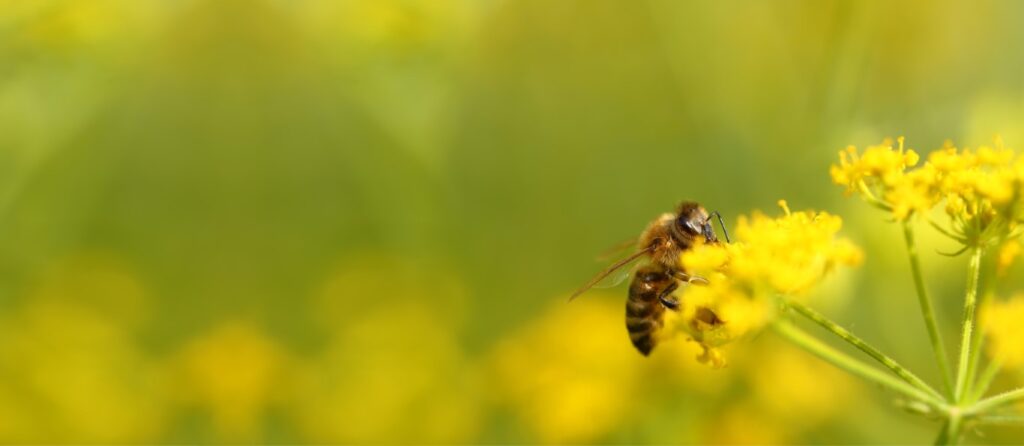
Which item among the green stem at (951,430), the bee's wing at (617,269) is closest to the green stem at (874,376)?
the green stem at (951,430)

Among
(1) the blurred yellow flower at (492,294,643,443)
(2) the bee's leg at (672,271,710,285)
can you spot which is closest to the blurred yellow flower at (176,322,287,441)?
(1) the blurred yellow flower at (492,294,643,443)

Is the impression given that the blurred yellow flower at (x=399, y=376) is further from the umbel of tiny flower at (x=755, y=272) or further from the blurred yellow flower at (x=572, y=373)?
the umbel of tiny flower at (x=755, y=272)

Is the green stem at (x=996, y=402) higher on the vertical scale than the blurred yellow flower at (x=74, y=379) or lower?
lower

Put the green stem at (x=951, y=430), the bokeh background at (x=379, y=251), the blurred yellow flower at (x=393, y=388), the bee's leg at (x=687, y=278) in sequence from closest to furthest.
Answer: the green stem at (x=951, y=430), the bee's leg at (x=687, y=278), the bokeh background at (x=379, y=251), the blurred yellow flower at (x=393, y=388)

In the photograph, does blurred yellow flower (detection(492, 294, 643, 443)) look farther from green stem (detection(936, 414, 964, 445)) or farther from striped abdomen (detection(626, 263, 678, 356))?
green stem (detection(936, 414, 964, 445))

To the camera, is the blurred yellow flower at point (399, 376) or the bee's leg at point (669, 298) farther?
the blurred yellow flower at point (399, 376)

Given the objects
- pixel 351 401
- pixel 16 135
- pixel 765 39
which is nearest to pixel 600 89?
pixel 765 39
